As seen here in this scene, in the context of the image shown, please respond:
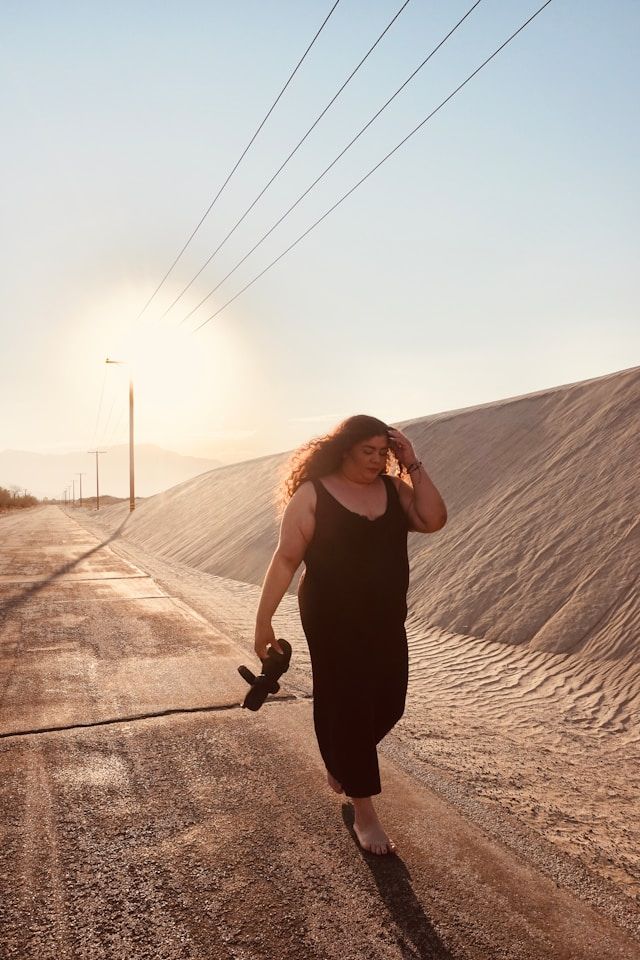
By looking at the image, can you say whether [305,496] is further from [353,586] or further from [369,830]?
[369,830]

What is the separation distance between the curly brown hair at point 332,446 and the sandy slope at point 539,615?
212cm

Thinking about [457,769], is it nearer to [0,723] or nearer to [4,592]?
[0,723]

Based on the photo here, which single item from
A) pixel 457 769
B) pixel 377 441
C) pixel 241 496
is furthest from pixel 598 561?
pixel 241 496

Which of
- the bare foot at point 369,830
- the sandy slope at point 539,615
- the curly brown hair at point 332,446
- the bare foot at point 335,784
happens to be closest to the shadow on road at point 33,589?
the sandy slope at point 539,615

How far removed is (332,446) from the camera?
3.34 metres

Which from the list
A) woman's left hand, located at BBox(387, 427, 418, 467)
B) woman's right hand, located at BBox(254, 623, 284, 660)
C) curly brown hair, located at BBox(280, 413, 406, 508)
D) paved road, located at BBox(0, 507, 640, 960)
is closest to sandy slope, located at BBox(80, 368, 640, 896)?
paved road, located at BBox(0, 507, 640, 960)

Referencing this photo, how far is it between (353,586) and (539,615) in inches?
229

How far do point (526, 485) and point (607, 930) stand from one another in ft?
35.8

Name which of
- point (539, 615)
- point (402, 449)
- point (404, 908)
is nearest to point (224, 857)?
point (404, 908)

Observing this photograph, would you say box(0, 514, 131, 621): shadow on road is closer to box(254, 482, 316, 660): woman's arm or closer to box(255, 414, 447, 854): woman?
box(254, 482, 316, 660): woman's arm

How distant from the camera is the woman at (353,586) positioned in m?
3.21

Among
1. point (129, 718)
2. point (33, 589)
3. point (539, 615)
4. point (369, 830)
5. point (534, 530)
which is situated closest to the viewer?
point (369, 830)

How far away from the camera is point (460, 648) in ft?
27.4

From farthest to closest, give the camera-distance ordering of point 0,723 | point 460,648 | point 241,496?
point 241,496, point 460,648, point 0,723
